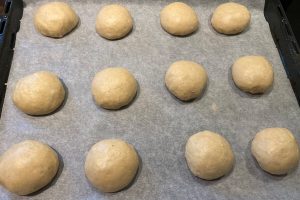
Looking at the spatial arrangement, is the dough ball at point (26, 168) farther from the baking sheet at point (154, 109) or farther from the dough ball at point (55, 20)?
the dough ball at point (55, 20)

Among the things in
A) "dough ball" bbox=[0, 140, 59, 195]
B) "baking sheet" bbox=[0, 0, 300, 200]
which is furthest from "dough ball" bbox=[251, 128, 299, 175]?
"dough ball" bbox=[0, 140, 59, 195]

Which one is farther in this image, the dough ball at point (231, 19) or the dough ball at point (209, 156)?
the dough ball at point (231, 19)

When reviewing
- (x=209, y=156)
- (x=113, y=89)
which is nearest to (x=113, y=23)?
(x=113, y=89)

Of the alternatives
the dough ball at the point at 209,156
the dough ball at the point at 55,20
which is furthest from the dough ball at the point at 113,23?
the dough ball at the point at 209,156

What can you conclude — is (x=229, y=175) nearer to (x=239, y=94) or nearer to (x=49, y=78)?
(x=239, y=94)

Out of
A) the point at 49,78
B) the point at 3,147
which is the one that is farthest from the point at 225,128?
the point at 3,147
